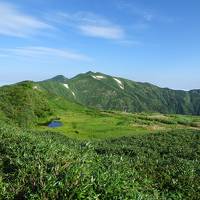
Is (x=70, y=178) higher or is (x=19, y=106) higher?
(x=70, y=178)

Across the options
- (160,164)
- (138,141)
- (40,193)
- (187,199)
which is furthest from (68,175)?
(138,141)

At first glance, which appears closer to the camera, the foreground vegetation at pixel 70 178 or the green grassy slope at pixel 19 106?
the foreground vegetation at pixel 70 178

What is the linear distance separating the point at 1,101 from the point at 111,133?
3262cm

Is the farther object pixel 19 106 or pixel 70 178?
pixel 19 106

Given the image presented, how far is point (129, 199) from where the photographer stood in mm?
15695

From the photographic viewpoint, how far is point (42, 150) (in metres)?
23.9

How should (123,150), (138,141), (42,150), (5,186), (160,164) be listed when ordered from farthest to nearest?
1. (138,141)
2. (123,150)
3. (160,164)
4. (42,150)
5. (5,186)

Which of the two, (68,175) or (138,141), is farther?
(138,141)

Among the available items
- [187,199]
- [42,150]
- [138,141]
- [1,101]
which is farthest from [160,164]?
[1,101]

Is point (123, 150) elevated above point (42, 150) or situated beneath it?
situated beneath

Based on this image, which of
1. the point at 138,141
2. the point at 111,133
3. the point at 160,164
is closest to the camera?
the point at 160,164

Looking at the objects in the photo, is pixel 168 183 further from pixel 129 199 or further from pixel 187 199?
pixel 129 199

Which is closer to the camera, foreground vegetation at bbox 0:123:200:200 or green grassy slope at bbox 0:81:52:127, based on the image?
foreground vegetation at bbox 0:123:200:200

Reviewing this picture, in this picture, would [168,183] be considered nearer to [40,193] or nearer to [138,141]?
[40,193]
